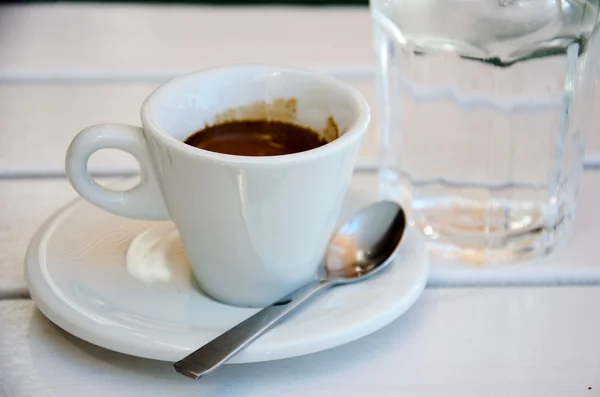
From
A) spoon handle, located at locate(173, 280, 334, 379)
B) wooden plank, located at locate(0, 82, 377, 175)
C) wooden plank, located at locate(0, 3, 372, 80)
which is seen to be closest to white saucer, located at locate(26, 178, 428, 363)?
spoon handle, located at locate(173, 280, 334, 379)

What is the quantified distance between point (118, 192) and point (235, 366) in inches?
5.2

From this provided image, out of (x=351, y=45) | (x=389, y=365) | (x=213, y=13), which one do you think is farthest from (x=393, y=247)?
(x=213, y=13)

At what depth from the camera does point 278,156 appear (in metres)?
0.38

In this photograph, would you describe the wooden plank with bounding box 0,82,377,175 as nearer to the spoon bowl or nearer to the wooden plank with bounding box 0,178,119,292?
the wooden plank with bounding box 0,178,119,292

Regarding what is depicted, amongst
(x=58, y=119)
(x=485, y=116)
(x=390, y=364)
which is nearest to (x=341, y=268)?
(x=390, y=364)

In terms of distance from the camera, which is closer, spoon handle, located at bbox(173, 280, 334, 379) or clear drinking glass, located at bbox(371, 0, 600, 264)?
spoon handle, located at bbox(173, 280, 334, 379)

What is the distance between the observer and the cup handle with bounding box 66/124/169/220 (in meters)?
0.42

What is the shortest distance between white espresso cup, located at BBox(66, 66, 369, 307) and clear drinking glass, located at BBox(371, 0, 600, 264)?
0.33ft

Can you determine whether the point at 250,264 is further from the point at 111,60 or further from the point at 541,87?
the point at 111,60

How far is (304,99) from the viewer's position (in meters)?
0.47

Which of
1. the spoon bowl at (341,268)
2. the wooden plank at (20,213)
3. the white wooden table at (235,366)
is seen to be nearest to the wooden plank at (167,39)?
the white wooden table at (235,366)

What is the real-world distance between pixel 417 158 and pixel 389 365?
204 millimetres

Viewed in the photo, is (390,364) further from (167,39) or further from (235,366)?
(167,39)

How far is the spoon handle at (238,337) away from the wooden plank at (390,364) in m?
0.03
